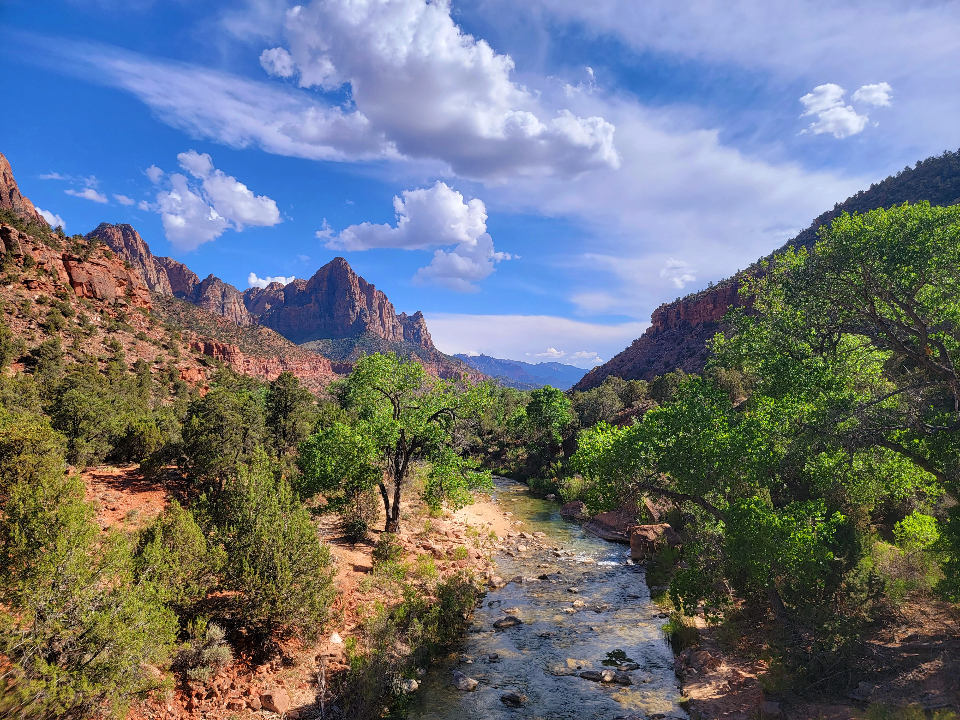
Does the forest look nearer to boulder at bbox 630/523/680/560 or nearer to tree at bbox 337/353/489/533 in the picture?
tree at bbox 337/353/489/533

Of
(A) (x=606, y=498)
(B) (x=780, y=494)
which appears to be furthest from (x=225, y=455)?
(B) (x=780, y=494)

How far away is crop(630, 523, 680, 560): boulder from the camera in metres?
25.2

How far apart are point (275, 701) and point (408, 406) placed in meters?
13.4

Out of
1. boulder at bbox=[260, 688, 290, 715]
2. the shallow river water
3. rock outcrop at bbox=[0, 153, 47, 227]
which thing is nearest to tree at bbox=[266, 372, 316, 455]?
the shallow river water

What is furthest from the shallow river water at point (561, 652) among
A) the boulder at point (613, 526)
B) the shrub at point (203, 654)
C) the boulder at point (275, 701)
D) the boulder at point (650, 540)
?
the shrub at point (203, 654)

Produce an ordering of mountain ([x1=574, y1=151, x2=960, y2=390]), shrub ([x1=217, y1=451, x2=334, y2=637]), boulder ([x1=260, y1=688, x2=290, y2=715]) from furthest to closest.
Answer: mountain ([x1=574, y1=151, x2=960, y2=390]) < shrub ([x1=217, y1=451, x2=334, y2=637]) < boulder ([x1=260, y1=688, x2=290, y2=715])

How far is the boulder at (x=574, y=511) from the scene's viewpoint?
118ft

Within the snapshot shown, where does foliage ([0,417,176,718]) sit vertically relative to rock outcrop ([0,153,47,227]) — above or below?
below

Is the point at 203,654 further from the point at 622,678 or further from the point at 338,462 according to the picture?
the point at 622,678

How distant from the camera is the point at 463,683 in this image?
1346 centimetres

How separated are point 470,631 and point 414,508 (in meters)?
12.4

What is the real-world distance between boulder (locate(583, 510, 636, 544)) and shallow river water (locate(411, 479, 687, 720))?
479 centimetres

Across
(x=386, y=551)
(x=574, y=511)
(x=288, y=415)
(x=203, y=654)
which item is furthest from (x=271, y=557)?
(x=574, y=511)

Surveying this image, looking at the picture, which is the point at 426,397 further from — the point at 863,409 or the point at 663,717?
the point at 863,409
